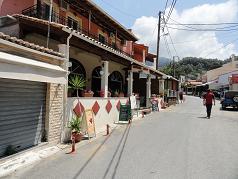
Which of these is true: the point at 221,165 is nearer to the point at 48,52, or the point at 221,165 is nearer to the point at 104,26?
the point at 48,52

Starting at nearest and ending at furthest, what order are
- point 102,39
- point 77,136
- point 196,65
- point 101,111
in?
1. point 77,136
2. point 101,111
3. point 102,39
4. point 196,65

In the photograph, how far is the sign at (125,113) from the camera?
57.7 feet

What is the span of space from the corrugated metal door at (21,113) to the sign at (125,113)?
25.1ft

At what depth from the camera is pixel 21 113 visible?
9.12 metres

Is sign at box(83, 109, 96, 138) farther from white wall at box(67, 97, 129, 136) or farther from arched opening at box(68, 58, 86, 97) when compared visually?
arched opening at box(68, 58, 86, 97)

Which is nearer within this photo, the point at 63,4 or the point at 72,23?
the point at 63,4

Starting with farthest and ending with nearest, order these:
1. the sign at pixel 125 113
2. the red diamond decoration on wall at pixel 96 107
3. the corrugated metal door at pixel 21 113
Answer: the sign at pixel 125 113
the red diamond decoration on wall at pixel 96 107
the corrugated metal door at pixel 21 113

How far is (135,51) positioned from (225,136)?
2547 cm

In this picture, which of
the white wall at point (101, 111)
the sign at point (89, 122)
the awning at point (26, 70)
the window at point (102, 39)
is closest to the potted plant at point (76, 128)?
the white wall at point (101, 111)

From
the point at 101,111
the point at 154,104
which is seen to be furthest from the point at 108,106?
the point at 154,104

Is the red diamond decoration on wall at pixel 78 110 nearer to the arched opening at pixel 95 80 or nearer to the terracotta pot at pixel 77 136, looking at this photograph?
the terracotta pot at pixel 77 136

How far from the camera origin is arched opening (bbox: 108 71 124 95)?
24266 mm

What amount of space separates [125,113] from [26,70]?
1000 cm

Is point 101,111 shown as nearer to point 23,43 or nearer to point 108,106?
point 108,106
